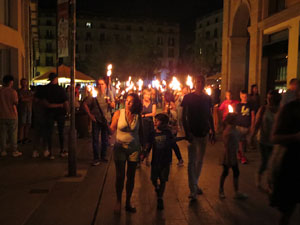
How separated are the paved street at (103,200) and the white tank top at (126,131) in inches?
42.9

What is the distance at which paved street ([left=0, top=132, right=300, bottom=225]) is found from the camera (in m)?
4.98

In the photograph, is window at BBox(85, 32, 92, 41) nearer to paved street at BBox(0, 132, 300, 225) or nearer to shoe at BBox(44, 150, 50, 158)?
shoe at BBox(44, 150, 50, 158)

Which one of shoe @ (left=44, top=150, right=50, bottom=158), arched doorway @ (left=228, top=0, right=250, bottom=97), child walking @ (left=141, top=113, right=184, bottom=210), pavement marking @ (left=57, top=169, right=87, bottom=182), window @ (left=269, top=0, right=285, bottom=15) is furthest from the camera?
arched doorway @ (left=228, top=0, right=250, bottom=97)

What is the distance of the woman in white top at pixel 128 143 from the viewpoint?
5.22 m

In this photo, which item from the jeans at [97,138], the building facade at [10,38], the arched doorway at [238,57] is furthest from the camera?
the arched doorway at [238,57]

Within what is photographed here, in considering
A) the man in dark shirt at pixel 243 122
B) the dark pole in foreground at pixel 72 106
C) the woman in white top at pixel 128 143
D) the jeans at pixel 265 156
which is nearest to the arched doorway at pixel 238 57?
the man in dark shirt at pixel 243 122

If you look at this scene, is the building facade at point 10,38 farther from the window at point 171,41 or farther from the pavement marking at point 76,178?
the window at point 171,41

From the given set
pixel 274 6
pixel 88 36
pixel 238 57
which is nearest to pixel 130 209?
pixel 274 6

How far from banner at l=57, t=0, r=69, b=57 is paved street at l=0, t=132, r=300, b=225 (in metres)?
2.63

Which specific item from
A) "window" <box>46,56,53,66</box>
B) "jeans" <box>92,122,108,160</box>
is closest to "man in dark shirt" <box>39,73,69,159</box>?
"jeans" <box>92,122,108,160</box>

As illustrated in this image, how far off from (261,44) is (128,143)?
35.1 feet

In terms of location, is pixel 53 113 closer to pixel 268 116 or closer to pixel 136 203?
pixel 136 203

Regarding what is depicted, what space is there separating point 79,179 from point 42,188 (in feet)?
2.71

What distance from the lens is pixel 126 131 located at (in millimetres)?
5262
